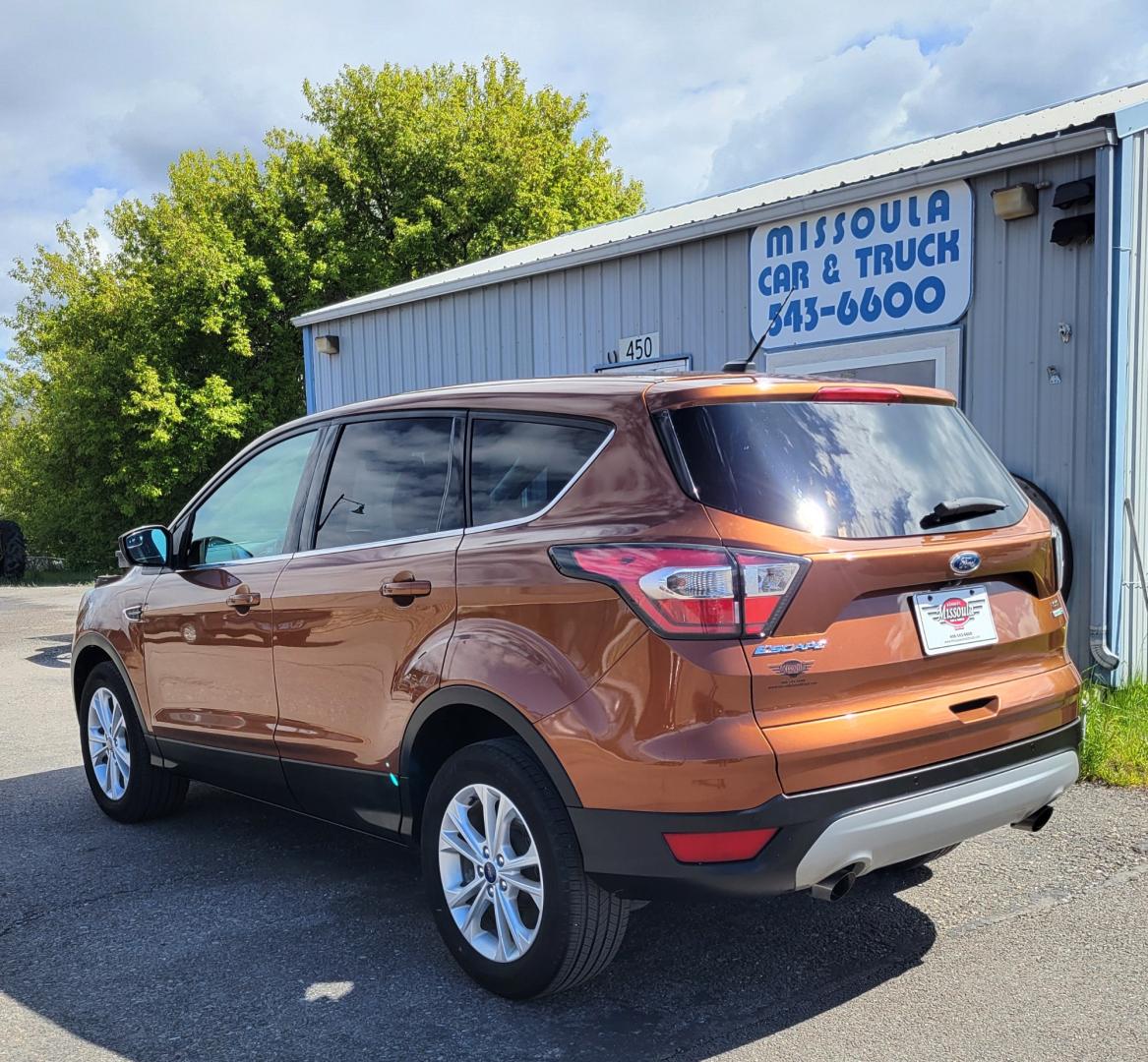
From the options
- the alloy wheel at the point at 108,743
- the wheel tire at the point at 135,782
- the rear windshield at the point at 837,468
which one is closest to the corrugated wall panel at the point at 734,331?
the rear windshield at the point at 837,468

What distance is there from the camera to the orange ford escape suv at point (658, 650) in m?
2.76

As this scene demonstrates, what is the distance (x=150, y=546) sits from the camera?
4746 mm

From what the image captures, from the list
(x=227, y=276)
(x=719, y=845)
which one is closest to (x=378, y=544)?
(x=719, y=845)

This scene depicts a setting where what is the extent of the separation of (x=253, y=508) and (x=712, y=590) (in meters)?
2.42

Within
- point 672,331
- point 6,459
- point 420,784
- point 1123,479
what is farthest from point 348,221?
point 420,784

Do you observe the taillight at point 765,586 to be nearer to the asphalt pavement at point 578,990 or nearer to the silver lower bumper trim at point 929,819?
the silver lower bumper trim at point 929,819

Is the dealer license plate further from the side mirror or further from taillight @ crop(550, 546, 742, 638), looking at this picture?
the side mirror

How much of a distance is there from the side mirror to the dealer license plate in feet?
10.4

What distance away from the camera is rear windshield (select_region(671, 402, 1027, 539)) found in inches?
114

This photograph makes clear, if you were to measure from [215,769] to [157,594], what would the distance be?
0.84 m

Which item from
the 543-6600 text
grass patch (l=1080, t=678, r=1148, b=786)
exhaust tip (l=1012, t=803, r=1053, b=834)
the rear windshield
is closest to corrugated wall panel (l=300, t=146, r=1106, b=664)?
the 543-6600 text

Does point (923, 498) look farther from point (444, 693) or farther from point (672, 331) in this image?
point (672, 331)

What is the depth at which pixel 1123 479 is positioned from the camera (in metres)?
6.38

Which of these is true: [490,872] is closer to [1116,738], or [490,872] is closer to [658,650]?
[658,650]
